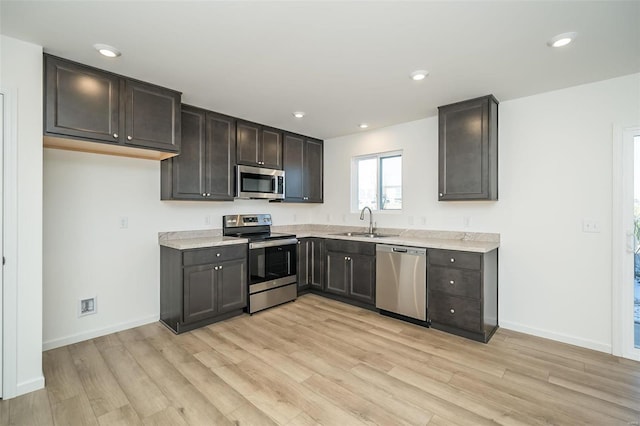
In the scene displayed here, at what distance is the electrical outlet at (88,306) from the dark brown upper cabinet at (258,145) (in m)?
2.22

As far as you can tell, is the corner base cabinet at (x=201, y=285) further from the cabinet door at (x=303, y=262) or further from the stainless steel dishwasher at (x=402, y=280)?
the stainless steel dishwasher at (x=402, y=280)

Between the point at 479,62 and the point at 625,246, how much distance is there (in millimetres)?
2140

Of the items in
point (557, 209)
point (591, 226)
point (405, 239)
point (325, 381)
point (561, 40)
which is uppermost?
point (561, 40)

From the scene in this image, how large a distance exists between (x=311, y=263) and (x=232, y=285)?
54.6 inches

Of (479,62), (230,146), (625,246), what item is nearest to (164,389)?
(230,146)

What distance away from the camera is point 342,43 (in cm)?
215

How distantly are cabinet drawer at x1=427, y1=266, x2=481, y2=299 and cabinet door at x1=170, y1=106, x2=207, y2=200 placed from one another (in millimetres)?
2862

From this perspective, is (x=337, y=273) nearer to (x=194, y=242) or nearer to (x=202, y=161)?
(x=194, y=242)

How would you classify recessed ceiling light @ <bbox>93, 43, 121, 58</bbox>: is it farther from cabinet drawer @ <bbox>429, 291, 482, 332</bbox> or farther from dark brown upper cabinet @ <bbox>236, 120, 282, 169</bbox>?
cabinet drawer @ <bbox>429, 291, 482, 332</bbox>

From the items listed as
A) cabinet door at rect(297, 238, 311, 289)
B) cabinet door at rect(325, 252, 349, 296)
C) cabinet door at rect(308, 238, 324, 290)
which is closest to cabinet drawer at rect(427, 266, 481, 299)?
cabinet door at rect(325, 252, 349, 296)

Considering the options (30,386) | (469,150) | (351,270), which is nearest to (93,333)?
(30,386)

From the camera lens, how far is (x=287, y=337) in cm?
309

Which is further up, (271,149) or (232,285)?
(271,149)

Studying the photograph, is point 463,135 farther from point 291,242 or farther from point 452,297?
point 291,242
